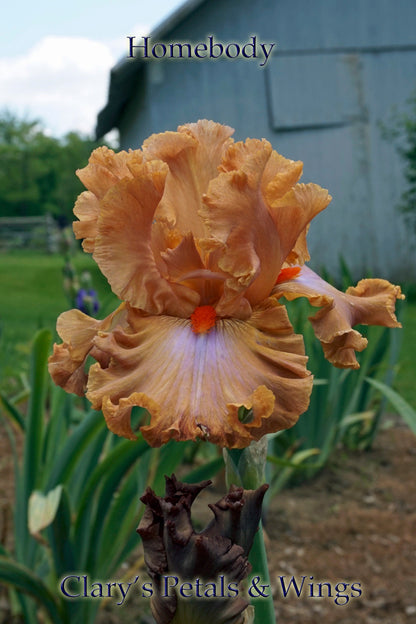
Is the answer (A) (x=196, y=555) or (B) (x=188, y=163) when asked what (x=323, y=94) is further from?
(A) (x=196, y=555)

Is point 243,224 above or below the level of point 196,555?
above

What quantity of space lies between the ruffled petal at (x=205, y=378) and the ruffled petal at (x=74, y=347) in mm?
57

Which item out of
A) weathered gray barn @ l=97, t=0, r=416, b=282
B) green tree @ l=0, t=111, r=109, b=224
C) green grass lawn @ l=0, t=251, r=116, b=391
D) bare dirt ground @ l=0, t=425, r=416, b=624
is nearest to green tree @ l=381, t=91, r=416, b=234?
weathered gray barn @ l=97, t=0, r=416, b=282

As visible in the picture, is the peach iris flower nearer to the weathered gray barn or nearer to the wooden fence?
the weathered gray barn

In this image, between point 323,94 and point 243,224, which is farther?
point 323,94

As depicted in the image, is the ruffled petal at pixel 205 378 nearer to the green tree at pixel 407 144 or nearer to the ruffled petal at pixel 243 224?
the ruffled petal at pixel 243 224

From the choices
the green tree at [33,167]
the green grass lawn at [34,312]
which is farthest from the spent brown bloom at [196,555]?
the green tree at [33,167]

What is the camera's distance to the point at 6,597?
196 cm

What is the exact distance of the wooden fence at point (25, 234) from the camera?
23094 mm

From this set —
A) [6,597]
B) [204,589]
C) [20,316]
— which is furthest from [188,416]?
[20,316]

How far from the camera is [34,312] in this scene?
8625 mm

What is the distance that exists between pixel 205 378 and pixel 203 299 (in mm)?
132

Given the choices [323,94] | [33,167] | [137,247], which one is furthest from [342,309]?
[33,167]

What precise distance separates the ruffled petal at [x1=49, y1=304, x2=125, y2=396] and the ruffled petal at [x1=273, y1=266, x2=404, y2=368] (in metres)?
0.22
